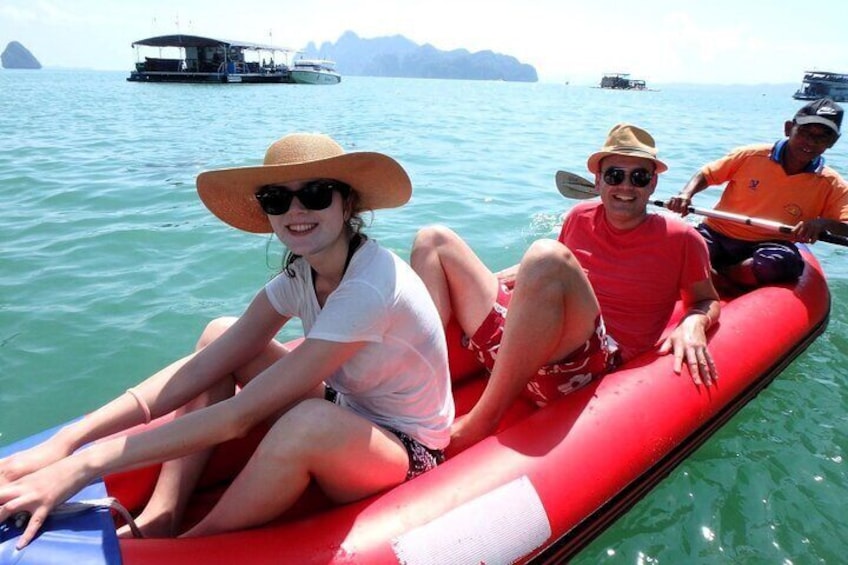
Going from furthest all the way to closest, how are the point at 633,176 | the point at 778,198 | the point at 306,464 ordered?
the point at 778,198 < the point at 633,176 < the point at 306,464

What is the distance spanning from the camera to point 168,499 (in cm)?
190

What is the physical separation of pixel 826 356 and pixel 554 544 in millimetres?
2990

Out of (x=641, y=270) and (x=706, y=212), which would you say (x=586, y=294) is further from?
(x=706, y=212)

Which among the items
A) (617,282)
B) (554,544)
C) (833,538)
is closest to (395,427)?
(554,544)

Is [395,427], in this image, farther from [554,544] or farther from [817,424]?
[817,424]

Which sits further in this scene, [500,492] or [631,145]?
[631,145]

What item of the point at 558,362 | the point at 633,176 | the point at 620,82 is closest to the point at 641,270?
the point at 633,176

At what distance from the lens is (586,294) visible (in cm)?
216

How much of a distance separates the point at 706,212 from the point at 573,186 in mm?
933

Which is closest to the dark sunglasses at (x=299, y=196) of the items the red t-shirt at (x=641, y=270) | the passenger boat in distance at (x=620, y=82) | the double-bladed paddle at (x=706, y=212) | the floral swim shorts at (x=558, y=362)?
the floral swim shorts at (x=558, y=362)

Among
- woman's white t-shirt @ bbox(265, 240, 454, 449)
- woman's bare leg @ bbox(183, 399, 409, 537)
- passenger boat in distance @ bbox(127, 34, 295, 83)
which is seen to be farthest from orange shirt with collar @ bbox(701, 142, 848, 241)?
passenger boat in distance @ bbox(127, 34, 295, 83)

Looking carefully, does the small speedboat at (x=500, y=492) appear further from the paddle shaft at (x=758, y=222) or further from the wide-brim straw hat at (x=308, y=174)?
the paddle shaft at (x=758, y=222)

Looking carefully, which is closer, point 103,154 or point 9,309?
point 9,309

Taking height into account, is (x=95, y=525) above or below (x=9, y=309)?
above
